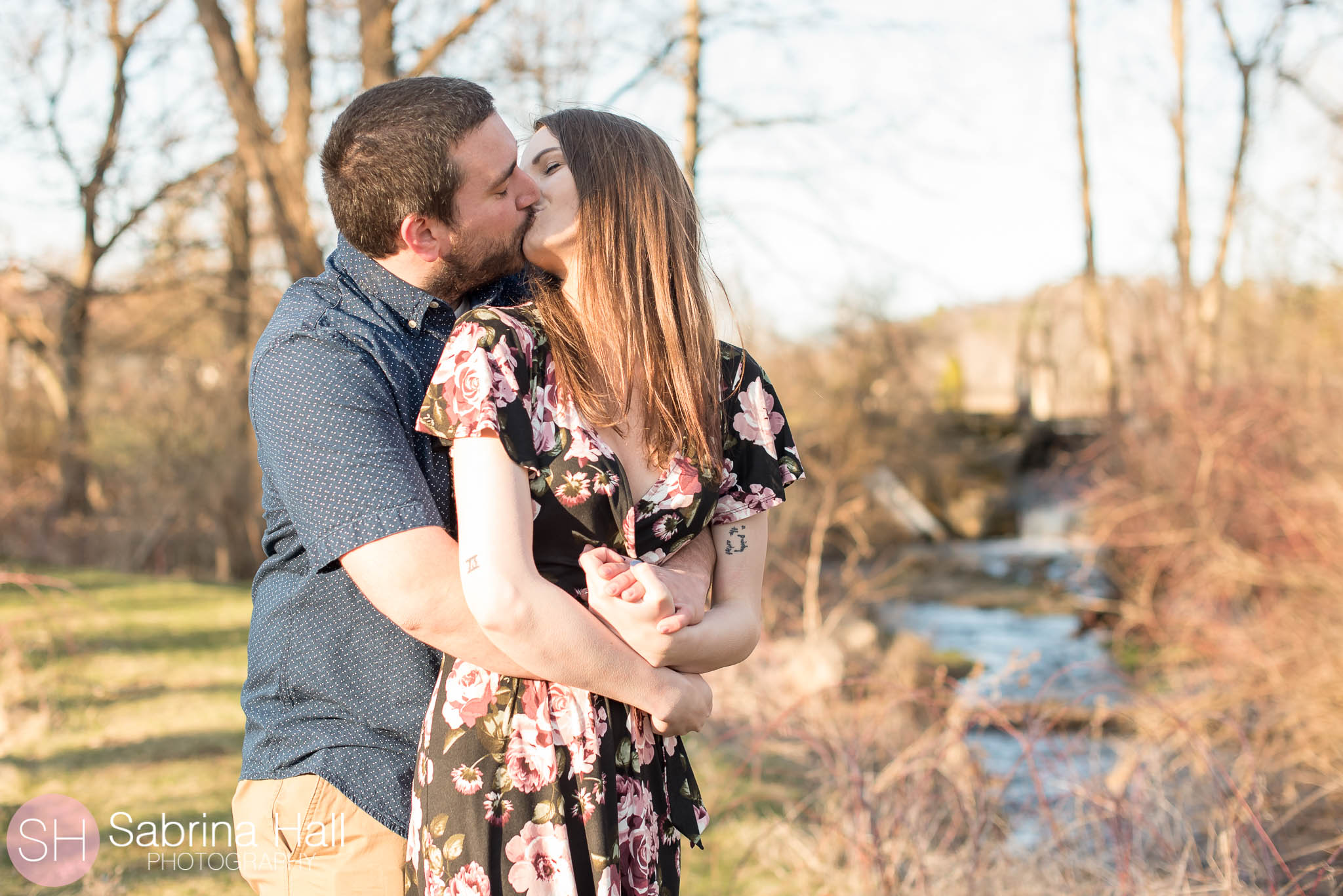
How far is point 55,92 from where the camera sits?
13633 mm

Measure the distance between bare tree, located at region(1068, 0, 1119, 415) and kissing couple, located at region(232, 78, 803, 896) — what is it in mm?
13997

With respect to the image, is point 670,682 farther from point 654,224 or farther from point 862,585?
point 862,585

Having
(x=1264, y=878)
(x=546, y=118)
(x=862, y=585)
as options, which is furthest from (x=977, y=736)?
(x=546, y=118)

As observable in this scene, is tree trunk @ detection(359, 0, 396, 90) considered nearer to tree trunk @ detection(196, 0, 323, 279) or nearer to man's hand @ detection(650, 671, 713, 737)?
tree trunk @ detection(196, 0, 323, 279)

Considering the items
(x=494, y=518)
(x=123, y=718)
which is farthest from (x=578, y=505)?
(x=123, y=718)

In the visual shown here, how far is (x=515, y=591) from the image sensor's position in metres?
1.55

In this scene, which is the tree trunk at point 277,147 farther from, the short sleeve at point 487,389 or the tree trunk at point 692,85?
the short sleeve at point 487,389

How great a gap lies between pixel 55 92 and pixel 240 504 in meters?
6.15

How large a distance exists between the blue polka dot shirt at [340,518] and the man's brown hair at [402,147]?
5.7 inches

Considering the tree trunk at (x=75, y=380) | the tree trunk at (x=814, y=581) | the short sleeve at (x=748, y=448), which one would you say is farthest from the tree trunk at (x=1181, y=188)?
the tree trunk at (x=75, y=380)

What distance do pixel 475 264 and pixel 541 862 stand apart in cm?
108

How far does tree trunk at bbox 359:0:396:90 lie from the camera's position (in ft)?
21.6

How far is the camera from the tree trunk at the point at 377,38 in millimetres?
6582

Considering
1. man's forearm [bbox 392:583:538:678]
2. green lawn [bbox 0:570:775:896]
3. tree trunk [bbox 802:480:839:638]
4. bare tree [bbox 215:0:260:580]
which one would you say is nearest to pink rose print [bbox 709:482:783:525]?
man's forearm [bbox 392:583:538:678]
